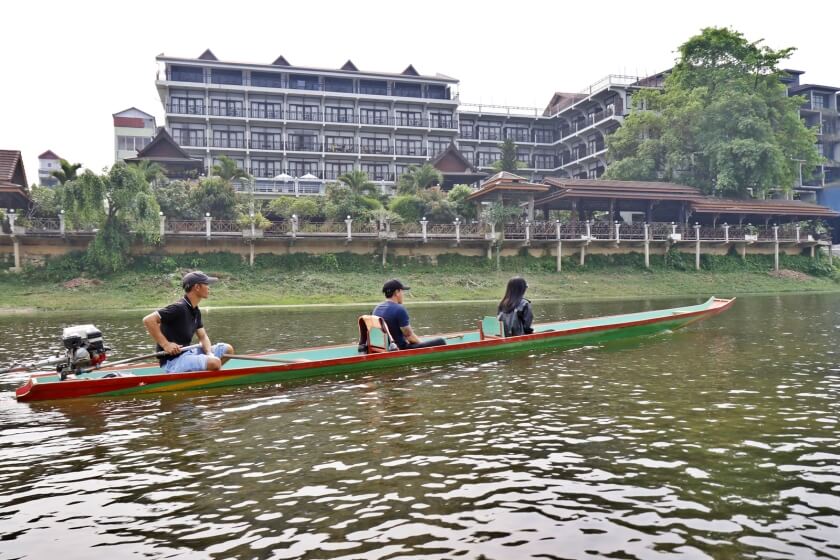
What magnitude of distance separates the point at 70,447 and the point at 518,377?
6.79m

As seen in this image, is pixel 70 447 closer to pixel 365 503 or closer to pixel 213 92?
pixel 365 503

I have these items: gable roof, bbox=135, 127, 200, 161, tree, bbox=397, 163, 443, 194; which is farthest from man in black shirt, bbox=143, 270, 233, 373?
gable roof, bbox=135, 127, 200, 161

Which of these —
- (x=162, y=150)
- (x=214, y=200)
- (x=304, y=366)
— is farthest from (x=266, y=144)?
(x=304, y=366)

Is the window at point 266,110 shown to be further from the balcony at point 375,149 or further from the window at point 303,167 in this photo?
the balcony at point 375,149

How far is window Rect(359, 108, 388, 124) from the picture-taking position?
62.6 meters

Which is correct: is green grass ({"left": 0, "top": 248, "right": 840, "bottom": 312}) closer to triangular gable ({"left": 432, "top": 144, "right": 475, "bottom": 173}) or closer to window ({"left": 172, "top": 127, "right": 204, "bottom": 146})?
triangular gable ({"left": 432, "top": 144, "right": 475, "bottom": 173})

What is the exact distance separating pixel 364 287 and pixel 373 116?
34.4 metres

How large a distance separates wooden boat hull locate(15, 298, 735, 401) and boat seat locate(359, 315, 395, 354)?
248 mm

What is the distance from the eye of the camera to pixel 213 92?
5884cm

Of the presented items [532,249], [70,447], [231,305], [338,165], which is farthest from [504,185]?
[70,447]

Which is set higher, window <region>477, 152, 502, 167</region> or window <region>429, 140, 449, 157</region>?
window <region>429, 140, 449, 157</region>

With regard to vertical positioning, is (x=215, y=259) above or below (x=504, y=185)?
below

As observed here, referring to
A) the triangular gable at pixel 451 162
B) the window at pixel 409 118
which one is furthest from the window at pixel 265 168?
the triangular gable at pixel 451 162

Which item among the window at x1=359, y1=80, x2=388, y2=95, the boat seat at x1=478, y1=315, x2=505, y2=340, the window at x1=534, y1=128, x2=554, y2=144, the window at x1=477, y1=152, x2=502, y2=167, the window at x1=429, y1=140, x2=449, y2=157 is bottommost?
the boat seat at x1=478, y1=315, x2=505, y2=340
